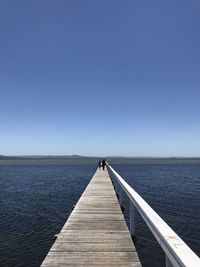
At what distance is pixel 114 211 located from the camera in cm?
1014

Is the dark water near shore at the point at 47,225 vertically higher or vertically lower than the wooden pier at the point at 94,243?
lower

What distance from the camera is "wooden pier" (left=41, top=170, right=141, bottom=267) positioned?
544 centimetres

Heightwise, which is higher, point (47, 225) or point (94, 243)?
point (94, 243)

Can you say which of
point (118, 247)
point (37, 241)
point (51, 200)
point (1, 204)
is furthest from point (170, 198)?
point (118, 247)

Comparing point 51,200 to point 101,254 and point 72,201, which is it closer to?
point 72,201

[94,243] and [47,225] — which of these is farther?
[47,225]

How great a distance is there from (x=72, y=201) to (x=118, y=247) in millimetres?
16569

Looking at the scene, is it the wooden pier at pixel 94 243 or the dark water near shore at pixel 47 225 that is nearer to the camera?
the wooden pier at pixel 94 243

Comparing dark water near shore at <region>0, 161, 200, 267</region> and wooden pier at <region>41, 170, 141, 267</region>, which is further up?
wooden pier at <region>41, 170, 141, 267</region>

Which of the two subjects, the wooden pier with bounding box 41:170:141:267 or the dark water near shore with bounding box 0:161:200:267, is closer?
the wooden pier with bounding box 41:170:141:267

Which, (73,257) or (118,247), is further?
(118,247)

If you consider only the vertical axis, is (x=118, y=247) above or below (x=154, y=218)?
below

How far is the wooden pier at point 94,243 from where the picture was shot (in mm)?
5441

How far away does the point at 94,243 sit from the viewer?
6504 mm
